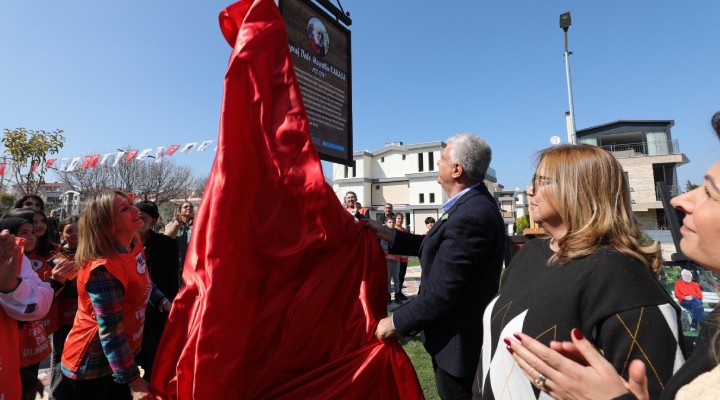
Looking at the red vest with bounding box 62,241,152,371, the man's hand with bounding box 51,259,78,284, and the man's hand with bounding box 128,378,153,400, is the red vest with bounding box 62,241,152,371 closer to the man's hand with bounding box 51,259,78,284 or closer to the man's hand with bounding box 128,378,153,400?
the man's hand with bounding box 128,378,153,400

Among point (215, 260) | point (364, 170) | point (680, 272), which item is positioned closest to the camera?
point (215, 260)

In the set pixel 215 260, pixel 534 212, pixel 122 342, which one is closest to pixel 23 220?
pixel 122 342

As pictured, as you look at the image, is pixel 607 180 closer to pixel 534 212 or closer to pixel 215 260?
pixel 534 212

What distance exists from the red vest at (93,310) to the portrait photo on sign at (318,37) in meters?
2.16

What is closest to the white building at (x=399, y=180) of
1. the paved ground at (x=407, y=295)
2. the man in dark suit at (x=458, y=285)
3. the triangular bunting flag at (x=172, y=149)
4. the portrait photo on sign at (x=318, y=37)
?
the triangular bunting flag at (x=172, y=149)

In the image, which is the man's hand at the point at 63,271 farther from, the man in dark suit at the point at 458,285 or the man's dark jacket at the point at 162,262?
the man in dark suit at the point at 458,285

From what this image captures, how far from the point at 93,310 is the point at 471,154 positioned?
7.50ft

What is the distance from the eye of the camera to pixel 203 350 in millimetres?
1493

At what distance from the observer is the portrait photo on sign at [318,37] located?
317 cm

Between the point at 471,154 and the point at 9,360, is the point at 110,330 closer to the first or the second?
the point at 9,360

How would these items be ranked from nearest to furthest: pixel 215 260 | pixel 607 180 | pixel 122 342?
pixel 607 180, pixel 215 260, pixel 122 342

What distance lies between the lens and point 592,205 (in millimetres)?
1394

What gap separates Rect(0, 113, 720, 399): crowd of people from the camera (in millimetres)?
982

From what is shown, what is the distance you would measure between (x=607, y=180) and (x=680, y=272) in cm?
250
